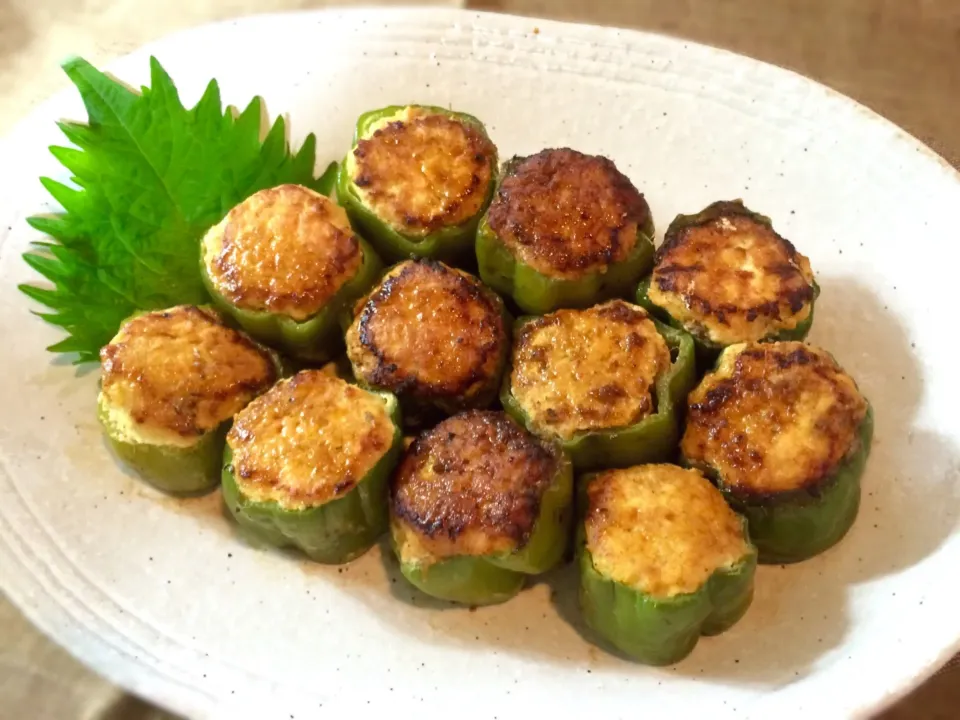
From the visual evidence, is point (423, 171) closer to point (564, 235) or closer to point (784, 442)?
point (564, 235)

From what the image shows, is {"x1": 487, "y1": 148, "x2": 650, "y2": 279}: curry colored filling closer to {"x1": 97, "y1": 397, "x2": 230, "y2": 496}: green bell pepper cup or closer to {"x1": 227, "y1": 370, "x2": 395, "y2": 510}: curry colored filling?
{"x1": 227, "y1": 370, "x2": 395, "y2": 510}: curry colored filling

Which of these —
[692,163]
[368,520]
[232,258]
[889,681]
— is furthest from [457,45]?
[889,681]

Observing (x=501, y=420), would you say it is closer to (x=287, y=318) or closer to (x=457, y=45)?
(x=287, y=318)

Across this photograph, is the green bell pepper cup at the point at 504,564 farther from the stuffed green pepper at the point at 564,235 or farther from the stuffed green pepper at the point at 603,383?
the stuffed green pepper at the point at 564,235

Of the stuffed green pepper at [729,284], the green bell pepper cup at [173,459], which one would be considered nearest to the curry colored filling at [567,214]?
the stuffed green pepper at [729,284]

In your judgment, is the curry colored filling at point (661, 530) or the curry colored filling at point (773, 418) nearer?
the curry colored filling at point (661, 530)

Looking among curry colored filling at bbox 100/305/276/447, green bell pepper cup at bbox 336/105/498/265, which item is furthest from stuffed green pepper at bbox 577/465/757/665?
curry colored filling at bbox 100/305/276/447

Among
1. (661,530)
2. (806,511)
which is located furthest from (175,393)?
(806,511)
